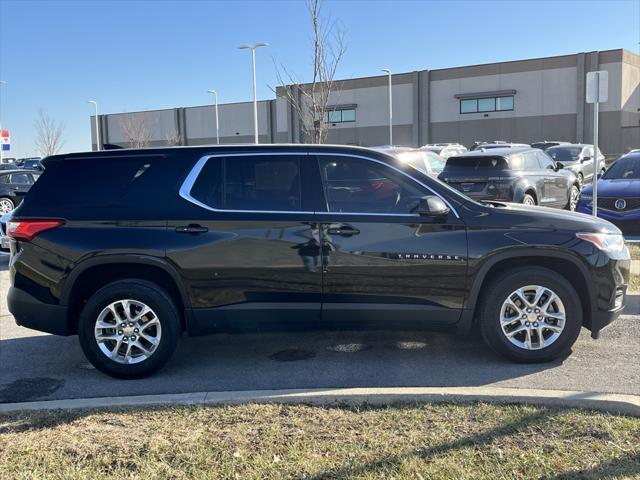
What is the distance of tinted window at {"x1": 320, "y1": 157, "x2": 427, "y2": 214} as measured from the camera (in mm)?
4832

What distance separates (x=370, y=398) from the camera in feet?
13.4

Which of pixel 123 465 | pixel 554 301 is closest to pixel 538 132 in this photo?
pixel 554 301

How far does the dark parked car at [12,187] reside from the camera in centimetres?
1761

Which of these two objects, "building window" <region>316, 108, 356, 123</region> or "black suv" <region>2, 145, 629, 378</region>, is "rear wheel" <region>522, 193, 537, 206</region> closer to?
"black suv" <region>2, 145, 629, 378</region>

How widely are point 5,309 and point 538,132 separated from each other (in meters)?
41.8

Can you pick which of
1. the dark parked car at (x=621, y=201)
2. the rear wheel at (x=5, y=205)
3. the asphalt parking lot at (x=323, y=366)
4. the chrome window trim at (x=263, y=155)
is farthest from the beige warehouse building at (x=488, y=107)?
the chrome window trim at (x=263, y=155)

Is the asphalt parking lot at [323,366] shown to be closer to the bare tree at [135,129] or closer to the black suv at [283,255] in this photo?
the black suv at [283,255]

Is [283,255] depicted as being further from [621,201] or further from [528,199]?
[528,199]

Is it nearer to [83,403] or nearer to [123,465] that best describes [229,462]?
[123,465]

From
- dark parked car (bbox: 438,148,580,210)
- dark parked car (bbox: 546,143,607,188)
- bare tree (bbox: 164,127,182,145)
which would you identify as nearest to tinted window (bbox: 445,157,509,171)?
dark parked car (bbox: 438,148,580,210)

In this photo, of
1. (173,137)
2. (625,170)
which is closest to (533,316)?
(625,170)

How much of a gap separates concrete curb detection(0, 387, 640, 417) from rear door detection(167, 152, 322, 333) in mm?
761

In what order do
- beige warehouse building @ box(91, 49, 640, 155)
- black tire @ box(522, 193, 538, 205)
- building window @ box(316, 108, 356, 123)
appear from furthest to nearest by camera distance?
building window @ box(316, 108, 356, 123)
beige warehouse building @ box(91, 49, 640, 155)
black tire @ box(522, 193, 538, 205)

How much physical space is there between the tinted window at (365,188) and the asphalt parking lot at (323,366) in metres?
1.32
